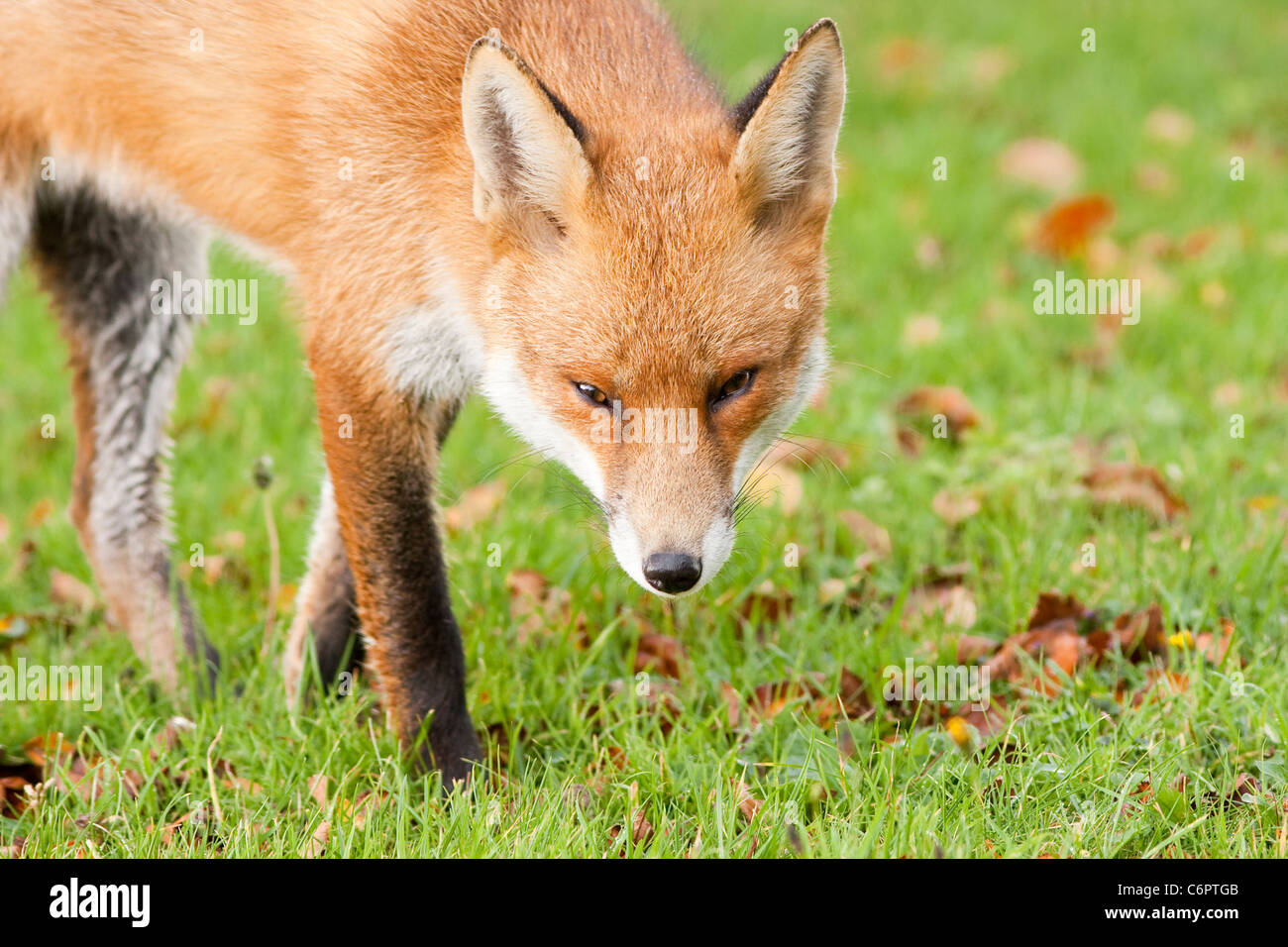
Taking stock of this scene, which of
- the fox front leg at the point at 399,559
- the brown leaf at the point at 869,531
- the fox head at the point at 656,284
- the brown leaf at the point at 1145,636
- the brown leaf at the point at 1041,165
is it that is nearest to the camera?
the fox head at the point at 656,284

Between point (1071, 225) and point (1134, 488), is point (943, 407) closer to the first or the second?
point (1134, 488)

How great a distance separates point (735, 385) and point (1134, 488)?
2306 mm

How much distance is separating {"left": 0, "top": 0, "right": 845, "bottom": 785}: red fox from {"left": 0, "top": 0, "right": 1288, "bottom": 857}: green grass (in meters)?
0.41

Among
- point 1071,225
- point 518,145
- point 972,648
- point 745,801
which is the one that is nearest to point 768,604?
point 972,648

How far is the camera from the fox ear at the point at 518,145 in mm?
3383

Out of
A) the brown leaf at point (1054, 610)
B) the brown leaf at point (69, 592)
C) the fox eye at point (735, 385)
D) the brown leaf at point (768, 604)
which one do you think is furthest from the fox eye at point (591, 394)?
the brown leaf at point (69, 592)

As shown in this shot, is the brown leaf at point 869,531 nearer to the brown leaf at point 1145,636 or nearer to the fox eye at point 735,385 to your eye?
the brown leaf at point 1145,636

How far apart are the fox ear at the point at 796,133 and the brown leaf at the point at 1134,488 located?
201cm

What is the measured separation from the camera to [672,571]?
3246 mm

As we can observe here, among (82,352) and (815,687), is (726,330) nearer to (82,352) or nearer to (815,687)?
(815,687)

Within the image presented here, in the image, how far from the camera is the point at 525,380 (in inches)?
143

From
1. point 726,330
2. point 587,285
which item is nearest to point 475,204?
point 587,285

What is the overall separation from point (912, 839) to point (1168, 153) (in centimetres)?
716

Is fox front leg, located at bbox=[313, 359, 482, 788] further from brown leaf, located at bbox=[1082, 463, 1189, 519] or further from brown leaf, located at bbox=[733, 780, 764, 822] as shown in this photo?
brown leaf, located at bbox=[1082, 463, 1189, 519]
